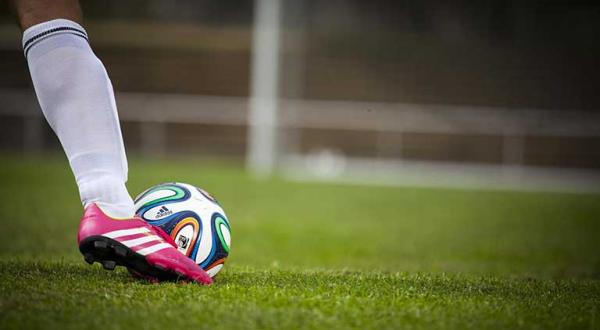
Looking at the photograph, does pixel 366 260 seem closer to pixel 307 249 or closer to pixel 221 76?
pixel 307 249

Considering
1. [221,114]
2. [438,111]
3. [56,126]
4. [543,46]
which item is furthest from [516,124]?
[56,126]

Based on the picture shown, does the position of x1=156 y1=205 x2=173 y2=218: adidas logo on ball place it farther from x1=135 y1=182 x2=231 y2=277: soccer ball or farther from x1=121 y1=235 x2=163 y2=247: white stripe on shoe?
x1=121 y1=235 x2=163 y2=247: white stripe on shoe

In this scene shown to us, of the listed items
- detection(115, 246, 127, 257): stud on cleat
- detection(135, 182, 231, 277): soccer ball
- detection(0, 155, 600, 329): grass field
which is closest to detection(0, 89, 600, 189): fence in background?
detection(0, 155, 600, 329): grass field

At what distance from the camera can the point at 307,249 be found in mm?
5430

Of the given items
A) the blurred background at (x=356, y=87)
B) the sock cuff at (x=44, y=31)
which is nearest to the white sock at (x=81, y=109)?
the sock cuff at (x=44, y=31)

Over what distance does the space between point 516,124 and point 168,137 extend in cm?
664

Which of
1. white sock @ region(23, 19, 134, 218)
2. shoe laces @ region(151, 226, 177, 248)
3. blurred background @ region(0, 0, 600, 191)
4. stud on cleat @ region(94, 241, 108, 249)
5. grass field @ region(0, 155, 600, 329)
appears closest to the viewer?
grass field @ region(0, 155, 600, 329)

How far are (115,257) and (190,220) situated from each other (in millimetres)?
326

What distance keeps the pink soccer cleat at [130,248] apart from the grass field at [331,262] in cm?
5

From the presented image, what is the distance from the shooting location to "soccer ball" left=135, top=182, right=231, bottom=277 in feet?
7.86

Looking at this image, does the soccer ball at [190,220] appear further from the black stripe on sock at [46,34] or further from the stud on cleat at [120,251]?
the black stripe on sock at [46,34]

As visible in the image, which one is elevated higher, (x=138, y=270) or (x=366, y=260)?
(x=138, y=270)

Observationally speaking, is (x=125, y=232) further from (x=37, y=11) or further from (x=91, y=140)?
(x=37, y=11)

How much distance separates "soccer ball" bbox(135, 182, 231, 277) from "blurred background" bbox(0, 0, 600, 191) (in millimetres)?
9915
